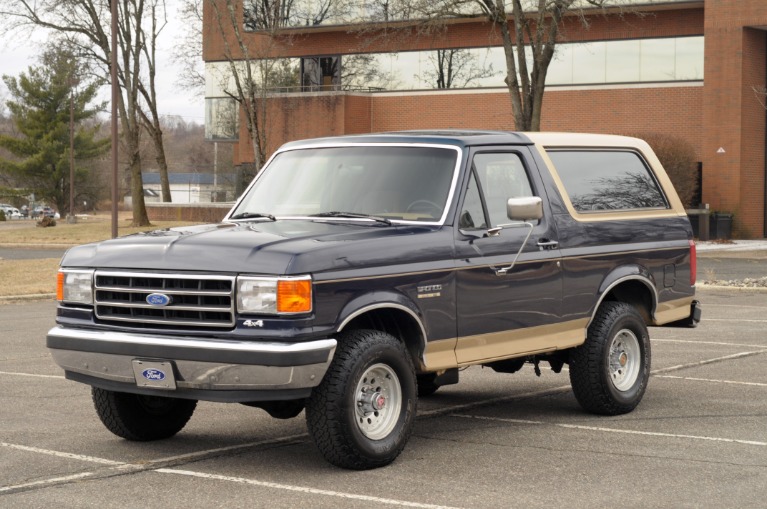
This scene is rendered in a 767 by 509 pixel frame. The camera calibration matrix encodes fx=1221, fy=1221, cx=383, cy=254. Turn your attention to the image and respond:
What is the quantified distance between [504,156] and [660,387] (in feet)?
10.5

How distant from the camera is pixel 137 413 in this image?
833 cm

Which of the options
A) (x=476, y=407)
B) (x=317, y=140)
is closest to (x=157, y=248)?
(x=317, y=140)

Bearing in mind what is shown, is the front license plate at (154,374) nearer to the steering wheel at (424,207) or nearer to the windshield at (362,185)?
the windshield at (362,185)

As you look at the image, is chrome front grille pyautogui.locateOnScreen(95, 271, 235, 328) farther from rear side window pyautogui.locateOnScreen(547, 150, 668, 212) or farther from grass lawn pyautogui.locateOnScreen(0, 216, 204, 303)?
grass lawn pyautogui.locateOnScreen(0, 216, 204, 303)

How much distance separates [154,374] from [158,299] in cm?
45

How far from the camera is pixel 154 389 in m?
7.30

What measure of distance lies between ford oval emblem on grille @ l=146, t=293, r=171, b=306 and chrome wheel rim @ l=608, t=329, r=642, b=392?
3.80 metres

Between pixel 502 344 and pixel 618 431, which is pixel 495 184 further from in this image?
pixel 618 431

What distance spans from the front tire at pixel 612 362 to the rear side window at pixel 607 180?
2.84 feet

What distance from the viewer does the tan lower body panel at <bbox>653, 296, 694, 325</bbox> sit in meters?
10.2

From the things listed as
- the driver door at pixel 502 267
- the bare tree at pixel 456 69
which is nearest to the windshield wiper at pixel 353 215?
the driver door at pixel 502 267

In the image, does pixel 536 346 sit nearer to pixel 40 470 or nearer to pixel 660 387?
pixel 660 387

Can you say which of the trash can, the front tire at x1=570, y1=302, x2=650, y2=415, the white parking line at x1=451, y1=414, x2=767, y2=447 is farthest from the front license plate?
the trash can

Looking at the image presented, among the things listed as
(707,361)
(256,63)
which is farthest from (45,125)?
(707,361)
